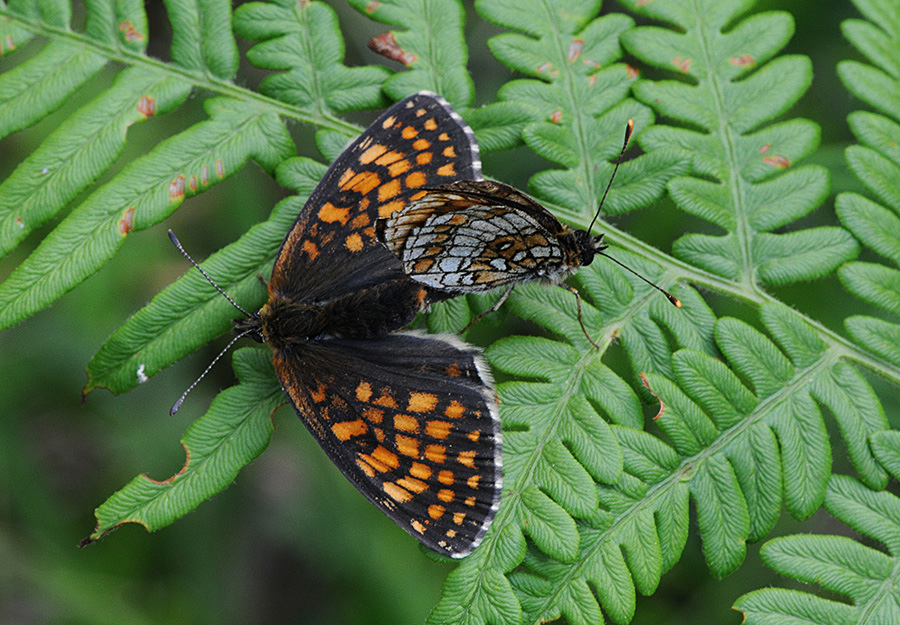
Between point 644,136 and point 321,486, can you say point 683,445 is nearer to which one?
point 644,136

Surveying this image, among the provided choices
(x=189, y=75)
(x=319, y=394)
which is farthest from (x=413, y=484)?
(x=189, y=75)

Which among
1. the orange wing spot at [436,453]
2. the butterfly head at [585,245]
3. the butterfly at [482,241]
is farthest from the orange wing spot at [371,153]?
the orange wing spot at [436,453]

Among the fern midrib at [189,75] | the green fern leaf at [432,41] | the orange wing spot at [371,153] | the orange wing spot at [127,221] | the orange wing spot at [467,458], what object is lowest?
the orange wing spot at [467,458]

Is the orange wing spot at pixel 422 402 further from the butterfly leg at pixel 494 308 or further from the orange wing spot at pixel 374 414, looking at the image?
the butterfly leg at pixel 494 308

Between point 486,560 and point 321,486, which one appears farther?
point 321,486

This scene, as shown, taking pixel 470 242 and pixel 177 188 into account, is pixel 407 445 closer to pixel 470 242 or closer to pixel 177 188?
pixel 470 242

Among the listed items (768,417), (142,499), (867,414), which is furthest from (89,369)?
(867,414)
